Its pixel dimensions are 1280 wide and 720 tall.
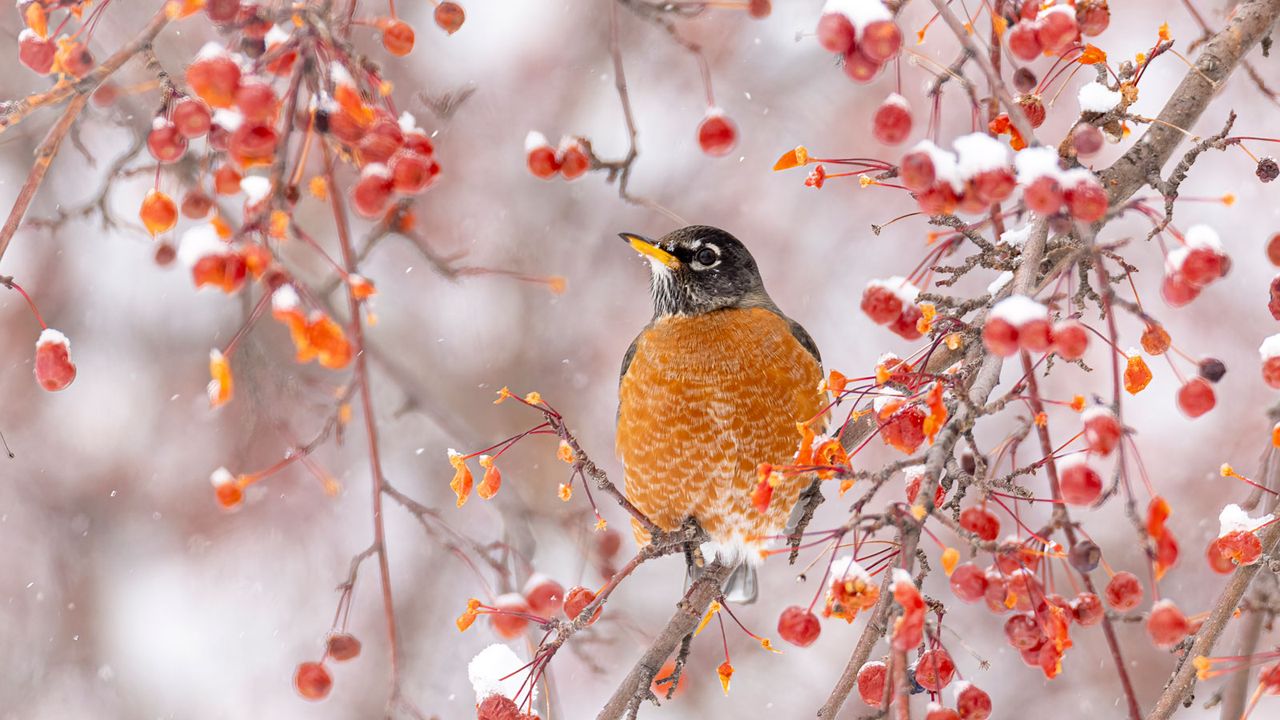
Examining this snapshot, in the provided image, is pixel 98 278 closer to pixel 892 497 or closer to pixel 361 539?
pixel 361 539

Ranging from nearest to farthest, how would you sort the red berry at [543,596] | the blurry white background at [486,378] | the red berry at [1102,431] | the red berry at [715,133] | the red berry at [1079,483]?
1. the red berry at [1102,431]
2. the red berry at [1079,483]
3. the red berry at [715,133]
4. the red berry at [543,596]
5. the blurry white background at [486,378]

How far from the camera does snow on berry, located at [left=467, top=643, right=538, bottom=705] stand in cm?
239

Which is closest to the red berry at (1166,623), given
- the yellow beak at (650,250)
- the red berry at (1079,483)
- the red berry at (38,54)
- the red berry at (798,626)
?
the red berry at (1079,483)

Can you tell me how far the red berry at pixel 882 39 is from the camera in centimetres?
182

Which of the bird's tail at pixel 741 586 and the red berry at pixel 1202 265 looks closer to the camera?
the red berry at pixel 1202 265

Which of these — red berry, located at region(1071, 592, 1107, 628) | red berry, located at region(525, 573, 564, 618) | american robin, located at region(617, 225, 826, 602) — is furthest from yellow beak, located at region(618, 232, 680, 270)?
red berry, located at region(1071, 592, 1107, 628)

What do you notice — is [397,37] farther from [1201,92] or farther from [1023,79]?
[1201,92]

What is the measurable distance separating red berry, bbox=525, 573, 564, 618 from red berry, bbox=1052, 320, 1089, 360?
1.92m

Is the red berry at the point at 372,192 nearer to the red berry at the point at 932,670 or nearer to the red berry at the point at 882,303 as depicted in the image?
the red berry at the point at 882,303

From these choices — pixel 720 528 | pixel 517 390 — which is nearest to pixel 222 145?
pixel 720 528

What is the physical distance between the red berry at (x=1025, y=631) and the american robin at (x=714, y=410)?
1503 millimetres

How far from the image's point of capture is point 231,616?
6.12 meters

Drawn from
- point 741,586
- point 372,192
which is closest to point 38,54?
point 372,192

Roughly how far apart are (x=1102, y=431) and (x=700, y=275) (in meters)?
2.67
